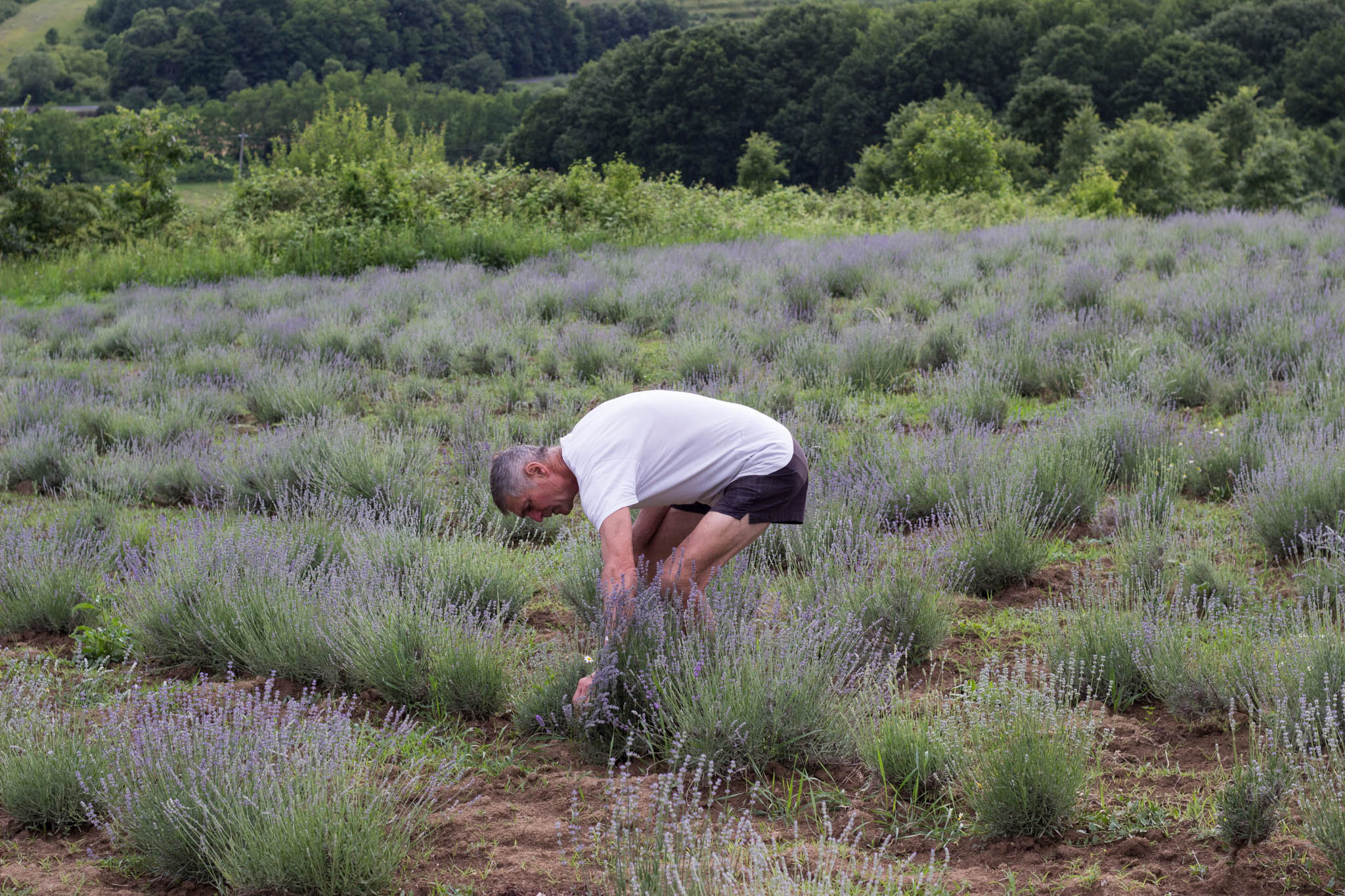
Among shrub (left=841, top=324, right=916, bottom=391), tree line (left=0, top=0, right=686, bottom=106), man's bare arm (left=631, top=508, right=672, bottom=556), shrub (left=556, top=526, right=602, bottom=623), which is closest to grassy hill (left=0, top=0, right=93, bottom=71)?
tree line (left=0, top=0, right=686, bottom=106)

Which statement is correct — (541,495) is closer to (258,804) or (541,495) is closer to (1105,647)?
(258,804)

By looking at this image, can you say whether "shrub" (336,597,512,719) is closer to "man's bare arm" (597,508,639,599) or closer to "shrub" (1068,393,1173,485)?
"man's bare arm" (597,508,639,599)

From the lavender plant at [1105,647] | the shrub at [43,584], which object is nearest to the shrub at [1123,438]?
the lavender plant at [1105,647]

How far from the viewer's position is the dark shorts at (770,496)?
356cm

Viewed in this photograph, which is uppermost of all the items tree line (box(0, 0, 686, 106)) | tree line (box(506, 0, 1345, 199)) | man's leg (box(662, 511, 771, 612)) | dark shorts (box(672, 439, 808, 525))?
tree line (box(0, 0, 686, 106))

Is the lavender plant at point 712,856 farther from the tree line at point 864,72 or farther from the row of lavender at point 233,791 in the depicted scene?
the tree line at point 864,72

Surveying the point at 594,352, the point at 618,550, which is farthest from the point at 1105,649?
the point at 594,352

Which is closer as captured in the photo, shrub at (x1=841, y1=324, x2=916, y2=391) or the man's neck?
the man's neck

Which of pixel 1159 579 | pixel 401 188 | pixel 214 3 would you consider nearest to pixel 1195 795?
pixel 1159 579

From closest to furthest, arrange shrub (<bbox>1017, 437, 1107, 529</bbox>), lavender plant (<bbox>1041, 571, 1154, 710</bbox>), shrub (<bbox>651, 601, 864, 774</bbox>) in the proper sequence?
shrub (<bbox>651, 601, 864, 774</bbox>)
lavender plant (<bbox>1041, 571, 1154, 710</bbox>)
shrub (<bbox>1017, 437, 1107, 529</bbox>)

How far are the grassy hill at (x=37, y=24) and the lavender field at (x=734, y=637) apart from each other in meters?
142

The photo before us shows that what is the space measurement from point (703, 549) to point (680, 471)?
11.5 inches

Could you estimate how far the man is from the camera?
3439 millimetres

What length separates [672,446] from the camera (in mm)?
3564
